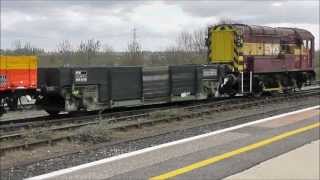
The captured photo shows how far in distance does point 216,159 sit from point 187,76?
13778 mm

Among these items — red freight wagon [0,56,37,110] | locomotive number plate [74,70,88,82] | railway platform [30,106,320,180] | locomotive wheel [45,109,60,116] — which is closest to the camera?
railway platform [30,106,320,180]

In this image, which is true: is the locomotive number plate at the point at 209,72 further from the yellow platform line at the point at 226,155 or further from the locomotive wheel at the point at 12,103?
the yellow platform line at the point at 226,155

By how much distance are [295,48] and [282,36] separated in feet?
4.56

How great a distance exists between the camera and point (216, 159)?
934 cm

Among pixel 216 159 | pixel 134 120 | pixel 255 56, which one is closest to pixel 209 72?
pixel 255 56

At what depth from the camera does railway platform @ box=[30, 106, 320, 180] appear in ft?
27.0

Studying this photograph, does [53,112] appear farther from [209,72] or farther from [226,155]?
[226,155]

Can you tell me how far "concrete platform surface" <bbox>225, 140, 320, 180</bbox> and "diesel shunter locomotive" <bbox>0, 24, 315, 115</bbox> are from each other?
991cm

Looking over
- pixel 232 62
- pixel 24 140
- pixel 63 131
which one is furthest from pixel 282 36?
pixel 24 140

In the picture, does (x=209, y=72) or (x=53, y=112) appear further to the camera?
(x=209, y=72)

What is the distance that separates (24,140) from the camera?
1296 centimetres

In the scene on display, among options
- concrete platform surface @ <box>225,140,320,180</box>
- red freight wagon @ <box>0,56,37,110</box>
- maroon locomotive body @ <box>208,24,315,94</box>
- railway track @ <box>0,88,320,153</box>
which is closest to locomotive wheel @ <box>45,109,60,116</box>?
red freight wagon @ <box>0,56,37,110</box>

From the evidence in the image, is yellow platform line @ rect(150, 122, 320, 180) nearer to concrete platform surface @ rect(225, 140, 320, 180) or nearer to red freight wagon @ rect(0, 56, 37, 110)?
concrete platform surface @ rect(225, 140, 320, 180)

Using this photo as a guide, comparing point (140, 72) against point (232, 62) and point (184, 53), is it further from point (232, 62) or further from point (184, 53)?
point (184, 53)
